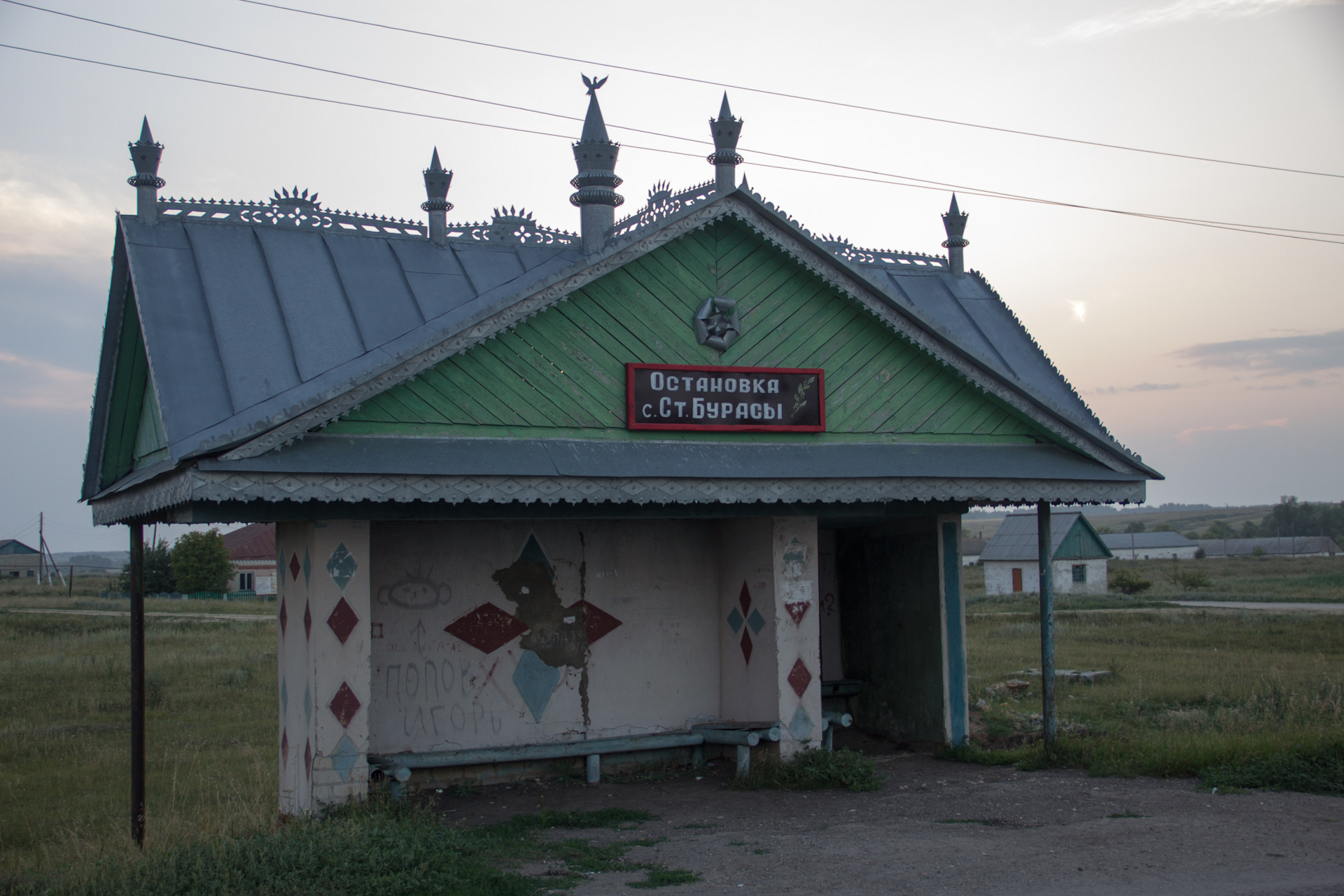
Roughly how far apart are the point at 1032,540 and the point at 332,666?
4811cm

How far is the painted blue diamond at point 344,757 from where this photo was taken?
8.38m

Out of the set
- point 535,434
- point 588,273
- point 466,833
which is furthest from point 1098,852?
point 588,273

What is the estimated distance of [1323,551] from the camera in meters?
101

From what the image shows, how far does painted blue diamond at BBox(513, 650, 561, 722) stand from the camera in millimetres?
10555

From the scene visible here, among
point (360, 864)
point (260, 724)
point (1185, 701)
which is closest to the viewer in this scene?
point (360, 864)

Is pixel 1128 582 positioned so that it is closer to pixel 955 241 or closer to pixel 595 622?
pixel 955 241

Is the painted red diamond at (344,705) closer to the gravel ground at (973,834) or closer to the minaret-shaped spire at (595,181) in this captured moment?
the gravel ground at (973,834)

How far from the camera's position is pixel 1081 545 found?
50906mm

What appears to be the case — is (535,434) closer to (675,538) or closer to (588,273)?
A: (588,273)

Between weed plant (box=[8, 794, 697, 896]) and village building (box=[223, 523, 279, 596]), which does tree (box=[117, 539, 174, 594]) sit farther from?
weed plant (box=[8, 794, 697, 896])

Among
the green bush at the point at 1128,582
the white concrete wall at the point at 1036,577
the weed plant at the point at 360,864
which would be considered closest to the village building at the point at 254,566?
the white concrete wall at the point at 1036,577

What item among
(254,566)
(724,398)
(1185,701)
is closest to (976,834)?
(724,398)

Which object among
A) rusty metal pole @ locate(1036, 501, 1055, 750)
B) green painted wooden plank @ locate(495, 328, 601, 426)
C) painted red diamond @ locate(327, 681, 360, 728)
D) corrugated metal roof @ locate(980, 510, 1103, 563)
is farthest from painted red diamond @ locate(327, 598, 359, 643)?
corrugated metal roof @ locate(980, 510, 1103, 563)

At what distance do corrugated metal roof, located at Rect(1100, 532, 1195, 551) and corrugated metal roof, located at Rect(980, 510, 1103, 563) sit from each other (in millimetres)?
47943
